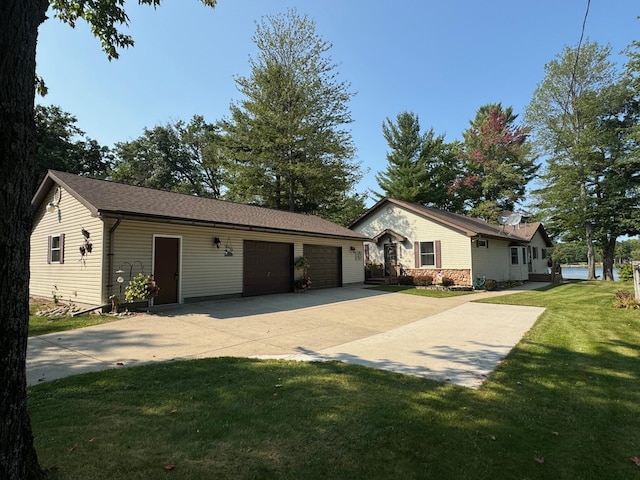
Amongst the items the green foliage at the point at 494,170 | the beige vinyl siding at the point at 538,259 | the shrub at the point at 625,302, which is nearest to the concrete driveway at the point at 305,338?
the shrub at the point at 625,302

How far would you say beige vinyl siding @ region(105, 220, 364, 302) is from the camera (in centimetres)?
988

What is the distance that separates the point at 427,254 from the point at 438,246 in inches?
33.9

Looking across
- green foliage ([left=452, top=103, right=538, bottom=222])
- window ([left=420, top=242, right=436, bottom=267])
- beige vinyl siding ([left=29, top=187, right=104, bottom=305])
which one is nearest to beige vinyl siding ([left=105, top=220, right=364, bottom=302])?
beige vinyl siding ([left=29, top=187, right=104, bottom=305])

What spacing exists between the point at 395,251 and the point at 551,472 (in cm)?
1891

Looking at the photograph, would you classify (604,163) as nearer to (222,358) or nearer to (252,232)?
(252,232)

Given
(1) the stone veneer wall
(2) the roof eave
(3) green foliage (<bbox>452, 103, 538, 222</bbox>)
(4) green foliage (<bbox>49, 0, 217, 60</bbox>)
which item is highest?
(3) green foliage (<bbox>452, 103, 538, 222</bbox>)

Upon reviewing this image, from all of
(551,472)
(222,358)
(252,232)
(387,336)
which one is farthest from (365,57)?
(551,472)

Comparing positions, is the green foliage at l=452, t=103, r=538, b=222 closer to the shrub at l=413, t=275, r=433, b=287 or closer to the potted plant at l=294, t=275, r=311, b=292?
the shrub at l=413, t=275, r=433, b=287

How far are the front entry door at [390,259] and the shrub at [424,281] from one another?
183 cm

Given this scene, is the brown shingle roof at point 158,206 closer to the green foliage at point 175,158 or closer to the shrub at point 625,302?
the shrub at point 625,302

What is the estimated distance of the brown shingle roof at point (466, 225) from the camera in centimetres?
1841

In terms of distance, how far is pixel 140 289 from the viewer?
9.20 meters

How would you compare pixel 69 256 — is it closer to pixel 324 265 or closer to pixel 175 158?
pixel 324 265

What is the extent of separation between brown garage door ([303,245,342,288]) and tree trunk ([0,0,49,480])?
1439 cm
